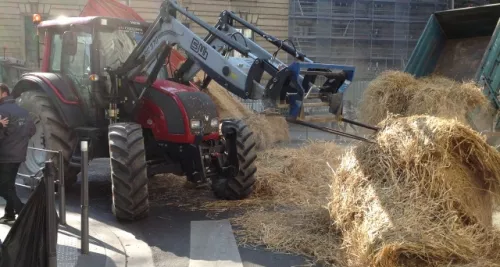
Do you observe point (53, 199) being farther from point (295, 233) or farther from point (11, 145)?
point (295, 233)

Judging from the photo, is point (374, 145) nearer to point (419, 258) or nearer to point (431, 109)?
point (419, 258)

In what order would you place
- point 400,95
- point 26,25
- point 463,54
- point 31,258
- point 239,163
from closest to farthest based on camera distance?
point 31,258
point 239,163
point 400,95
point 463,54
point 26,25

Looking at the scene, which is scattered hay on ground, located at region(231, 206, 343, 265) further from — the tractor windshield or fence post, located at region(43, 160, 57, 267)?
the tractor windshield

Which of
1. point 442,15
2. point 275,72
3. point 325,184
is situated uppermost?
point 442,15

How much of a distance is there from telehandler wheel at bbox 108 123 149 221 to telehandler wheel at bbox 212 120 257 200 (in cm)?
139

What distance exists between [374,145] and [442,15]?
5268 mm

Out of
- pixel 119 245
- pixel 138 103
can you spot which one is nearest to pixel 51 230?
pixel 119 245

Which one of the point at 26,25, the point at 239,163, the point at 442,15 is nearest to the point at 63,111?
the point at 239,163

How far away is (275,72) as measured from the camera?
209 inches

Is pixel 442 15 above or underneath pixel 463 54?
above

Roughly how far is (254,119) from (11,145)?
7.48 meters

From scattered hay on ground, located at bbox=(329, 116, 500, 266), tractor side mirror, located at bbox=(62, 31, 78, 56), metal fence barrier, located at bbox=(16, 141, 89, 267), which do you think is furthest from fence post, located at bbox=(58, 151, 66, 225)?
scattered hay on ground, located at bbox=(329, 116, 500, 266)

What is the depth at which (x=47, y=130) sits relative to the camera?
704 centimetres

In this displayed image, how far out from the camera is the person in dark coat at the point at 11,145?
589 centimetres
